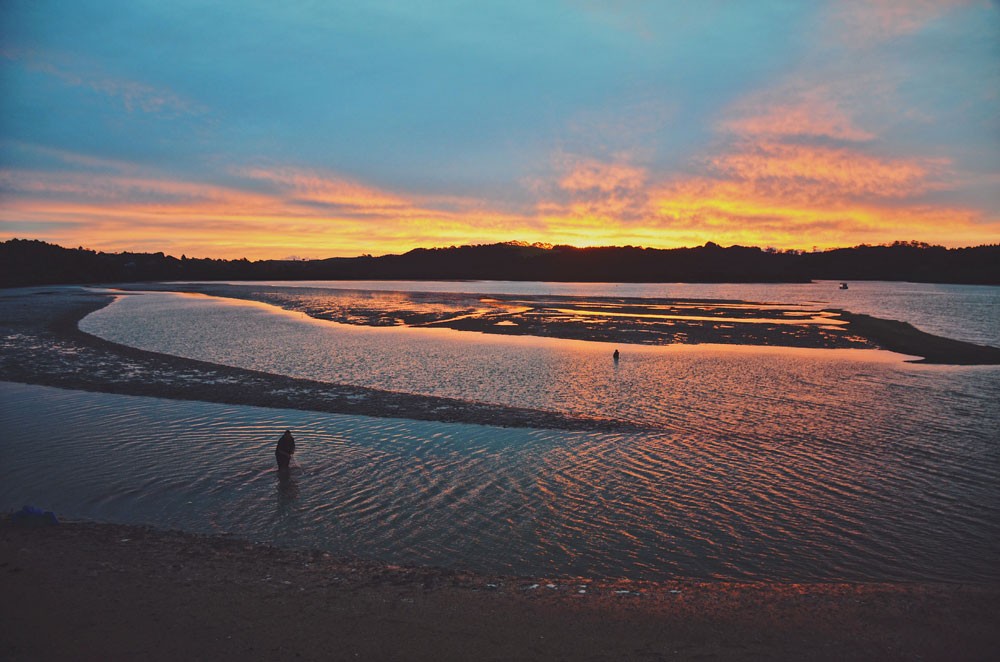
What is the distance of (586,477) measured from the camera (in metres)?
12.4

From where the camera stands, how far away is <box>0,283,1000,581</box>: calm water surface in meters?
9.15

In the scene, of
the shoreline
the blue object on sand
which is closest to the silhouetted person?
the blue object on sand

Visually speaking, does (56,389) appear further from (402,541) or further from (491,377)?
(402,541)

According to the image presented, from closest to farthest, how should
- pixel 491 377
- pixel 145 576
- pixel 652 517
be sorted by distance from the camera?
pixel 145 576 → pixel 652 517 → pixel 491 377

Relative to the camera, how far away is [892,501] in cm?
1112

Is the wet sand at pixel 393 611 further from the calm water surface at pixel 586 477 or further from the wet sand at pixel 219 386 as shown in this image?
the wet sand at pixel 219 386

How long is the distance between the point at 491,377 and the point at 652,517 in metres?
14.2

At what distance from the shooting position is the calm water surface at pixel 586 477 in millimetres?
9148

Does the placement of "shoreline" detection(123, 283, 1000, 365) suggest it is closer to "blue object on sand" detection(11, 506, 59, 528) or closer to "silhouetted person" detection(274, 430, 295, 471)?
"silhouetted person" detection(274, 430, 295, 471)

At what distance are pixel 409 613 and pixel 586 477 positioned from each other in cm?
617

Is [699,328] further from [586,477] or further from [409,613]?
[409,613]

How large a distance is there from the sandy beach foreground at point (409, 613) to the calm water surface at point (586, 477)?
26.4 inches

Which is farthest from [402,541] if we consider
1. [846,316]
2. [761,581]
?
[846,316]

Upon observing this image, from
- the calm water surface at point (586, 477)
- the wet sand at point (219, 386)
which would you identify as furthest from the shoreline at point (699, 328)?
the wet sand at point (219, 386)
